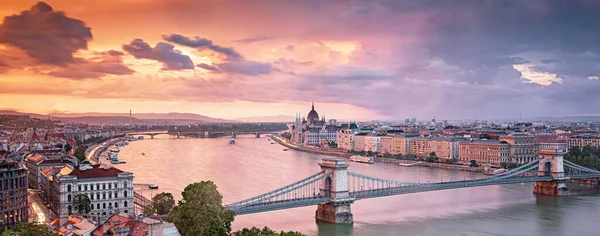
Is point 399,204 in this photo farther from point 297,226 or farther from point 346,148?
point 346,148

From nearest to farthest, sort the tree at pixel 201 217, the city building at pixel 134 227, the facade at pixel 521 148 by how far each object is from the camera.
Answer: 1. the city building at pixel 134 227
2. the tree at pixel 201 217
3. the facade at pixel 521 148

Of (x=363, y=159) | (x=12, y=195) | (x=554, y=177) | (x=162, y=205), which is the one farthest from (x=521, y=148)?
(x=12, y=195)

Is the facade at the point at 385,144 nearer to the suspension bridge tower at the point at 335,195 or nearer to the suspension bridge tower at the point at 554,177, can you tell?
the suspension bridge tower at the point at 554,177

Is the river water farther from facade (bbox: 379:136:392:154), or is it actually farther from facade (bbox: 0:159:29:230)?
facade (bbox: 379:136:392:154)

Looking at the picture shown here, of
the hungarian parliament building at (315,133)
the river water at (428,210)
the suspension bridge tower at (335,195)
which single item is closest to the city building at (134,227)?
the river water at (428,210)

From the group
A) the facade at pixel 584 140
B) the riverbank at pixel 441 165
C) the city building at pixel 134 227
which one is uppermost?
the facade at pixel 584 140

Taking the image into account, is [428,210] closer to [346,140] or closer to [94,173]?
[94,173]

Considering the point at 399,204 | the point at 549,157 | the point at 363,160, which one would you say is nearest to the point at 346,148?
the point at 363,160
